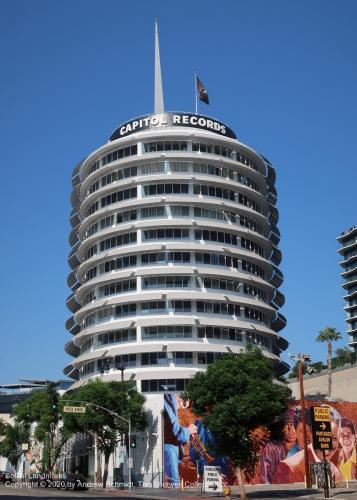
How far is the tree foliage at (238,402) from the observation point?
161ft

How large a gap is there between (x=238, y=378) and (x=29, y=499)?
17.5 metres

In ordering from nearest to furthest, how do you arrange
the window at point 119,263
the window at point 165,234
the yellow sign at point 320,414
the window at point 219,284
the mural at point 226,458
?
the yellow sign at point 320,414 < the mural at point 226,458 < the window at point 219,284 < the window at point 165,234 < the window at point 119,263

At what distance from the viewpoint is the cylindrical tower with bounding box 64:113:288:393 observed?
81.4m

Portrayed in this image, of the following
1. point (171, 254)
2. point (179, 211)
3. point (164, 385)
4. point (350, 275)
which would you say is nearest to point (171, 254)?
point (171, 254)

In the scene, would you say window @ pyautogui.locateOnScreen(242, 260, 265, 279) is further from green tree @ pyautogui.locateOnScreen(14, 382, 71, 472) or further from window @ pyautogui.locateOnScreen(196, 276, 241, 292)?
green tree @ pyautogui.locateOnScreen(14, 382, 71, 472)

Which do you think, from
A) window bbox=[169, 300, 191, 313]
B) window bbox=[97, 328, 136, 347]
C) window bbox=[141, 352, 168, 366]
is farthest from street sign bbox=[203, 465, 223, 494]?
window bbox=[169, 300, 191, 313]

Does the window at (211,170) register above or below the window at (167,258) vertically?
above

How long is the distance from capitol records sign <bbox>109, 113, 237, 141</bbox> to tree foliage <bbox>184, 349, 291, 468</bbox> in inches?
1900

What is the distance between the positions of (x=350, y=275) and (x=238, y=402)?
457 feet

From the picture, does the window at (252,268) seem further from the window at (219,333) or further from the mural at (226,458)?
the mural at (226,458)

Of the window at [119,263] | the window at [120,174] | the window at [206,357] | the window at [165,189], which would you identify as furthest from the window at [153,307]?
the window at [120,174]

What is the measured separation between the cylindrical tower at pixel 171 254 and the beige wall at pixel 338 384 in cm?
1396

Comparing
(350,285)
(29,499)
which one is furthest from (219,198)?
(350,285)

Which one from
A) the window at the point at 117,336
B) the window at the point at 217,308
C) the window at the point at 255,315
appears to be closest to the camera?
the window at the point at 117,336
